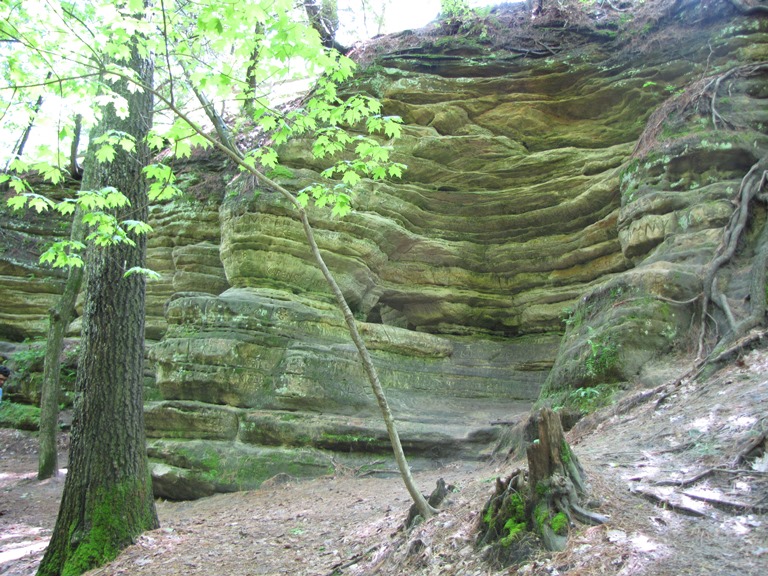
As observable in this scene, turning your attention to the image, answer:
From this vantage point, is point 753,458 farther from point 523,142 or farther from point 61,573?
point 523,142

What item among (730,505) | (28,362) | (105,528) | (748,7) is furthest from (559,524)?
(28,362)

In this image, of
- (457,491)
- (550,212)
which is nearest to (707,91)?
(550,212)

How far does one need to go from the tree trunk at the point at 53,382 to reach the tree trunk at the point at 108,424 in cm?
517

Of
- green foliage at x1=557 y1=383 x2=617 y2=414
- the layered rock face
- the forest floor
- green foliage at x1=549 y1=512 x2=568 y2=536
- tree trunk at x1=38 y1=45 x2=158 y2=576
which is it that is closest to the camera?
the forest floor

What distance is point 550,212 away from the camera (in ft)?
44.6

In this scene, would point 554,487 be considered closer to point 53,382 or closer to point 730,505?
point 730,505

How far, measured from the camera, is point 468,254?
1407 centimetres

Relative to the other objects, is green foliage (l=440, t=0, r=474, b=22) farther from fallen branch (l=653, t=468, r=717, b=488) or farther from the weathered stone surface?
fallen branch (l=653, t=468, r=717, b=488)

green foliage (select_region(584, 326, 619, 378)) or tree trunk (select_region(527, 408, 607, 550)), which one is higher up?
green foliage (select_region(584, 326, 619, 378))

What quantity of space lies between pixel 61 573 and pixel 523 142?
12.9m

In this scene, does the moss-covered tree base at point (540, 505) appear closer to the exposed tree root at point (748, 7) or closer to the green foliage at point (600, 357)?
the green foliage at point (600, 357)

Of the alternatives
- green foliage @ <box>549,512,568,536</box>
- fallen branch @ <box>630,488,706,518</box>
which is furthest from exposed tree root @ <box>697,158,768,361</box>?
green foliage @ <box>549,512,568,536</box>

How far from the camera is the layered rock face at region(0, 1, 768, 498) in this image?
9844mm

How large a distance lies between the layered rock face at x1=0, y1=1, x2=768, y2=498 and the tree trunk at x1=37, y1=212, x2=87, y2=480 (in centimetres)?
199
